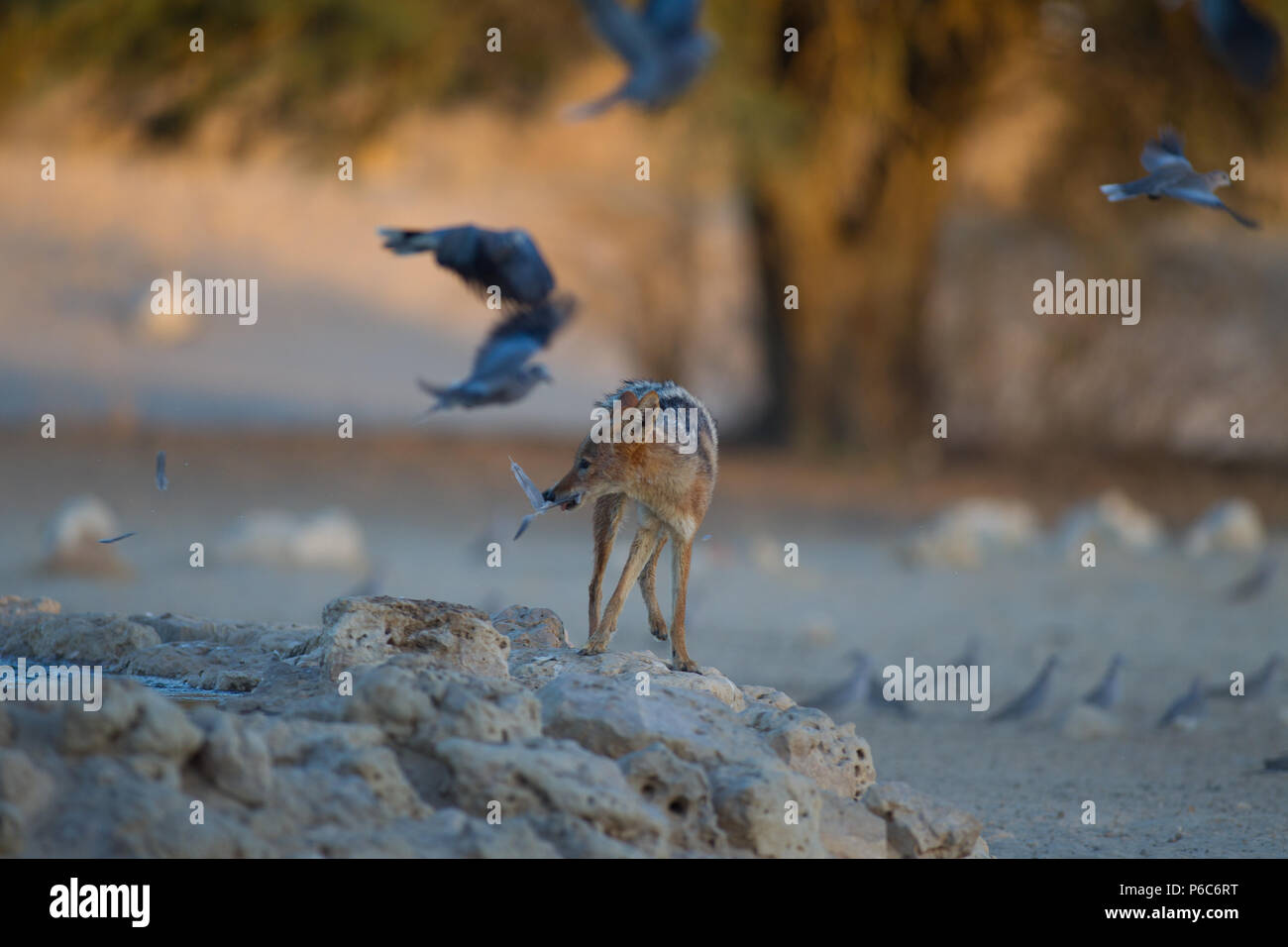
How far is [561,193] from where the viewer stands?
22641mm

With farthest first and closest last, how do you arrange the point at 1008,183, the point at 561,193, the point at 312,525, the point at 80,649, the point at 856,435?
the point at 561,193 < the point at 1008,183 < the point at 856,435 < the point at 312,525 < the point at 80,649

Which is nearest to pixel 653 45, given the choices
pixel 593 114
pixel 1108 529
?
pixel 593 114

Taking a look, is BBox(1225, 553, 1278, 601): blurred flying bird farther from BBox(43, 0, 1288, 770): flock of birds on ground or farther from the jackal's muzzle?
the jackal's muzzle

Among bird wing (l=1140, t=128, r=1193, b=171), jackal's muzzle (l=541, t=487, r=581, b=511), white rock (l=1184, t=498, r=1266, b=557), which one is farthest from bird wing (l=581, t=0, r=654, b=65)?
white rock (l=1184, t=498, r=1266, b=557)

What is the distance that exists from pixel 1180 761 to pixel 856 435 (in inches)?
345

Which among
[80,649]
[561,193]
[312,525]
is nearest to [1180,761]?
[80,649]

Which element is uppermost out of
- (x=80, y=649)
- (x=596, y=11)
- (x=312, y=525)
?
(x=596, y=11)

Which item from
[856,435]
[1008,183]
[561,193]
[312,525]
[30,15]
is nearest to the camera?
[312,525]

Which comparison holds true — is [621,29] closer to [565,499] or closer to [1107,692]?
[565,499]

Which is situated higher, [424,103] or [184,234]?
[184,234]

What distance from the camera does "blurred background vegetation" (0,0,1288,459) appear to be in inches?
517

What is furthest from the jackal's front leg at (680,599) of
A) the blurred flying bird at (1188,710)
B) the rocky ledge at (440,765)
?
the blurred flying bird at (1188,710)

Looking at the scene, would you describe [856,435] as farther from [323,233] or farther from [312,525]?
[323,233]

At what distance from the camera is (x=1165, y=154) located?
518 centimetres
